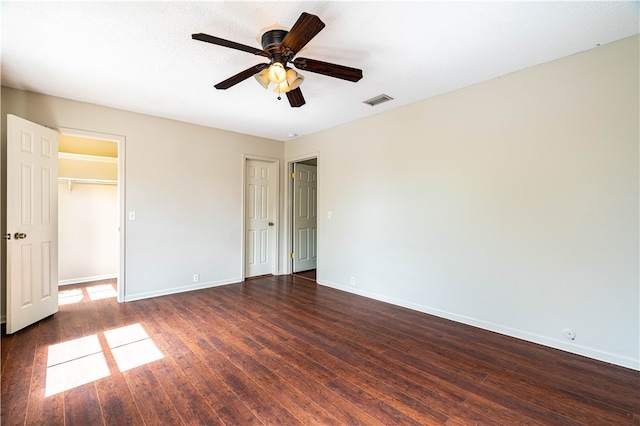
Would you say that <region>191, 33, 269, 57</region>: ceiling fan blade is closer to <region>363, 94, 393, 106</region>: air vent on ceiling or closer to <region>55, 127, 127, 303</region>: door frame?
<region>363, 94, 393, 106</region>: air vent on ceiling

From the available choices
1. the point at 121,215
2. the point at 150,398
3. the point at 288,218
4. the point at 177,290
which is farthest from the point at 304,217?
the point at 150,398

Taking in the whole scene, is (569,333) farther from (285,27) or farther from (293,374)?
(285,27)

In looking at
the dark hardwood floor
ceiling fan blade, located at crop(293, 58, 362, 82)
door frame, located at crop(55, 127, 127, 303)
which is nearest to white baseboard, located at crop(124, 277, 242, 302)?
door frame, located at crop(55, 127, 127, 303)

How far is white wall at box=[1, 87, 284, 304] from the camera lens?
3.54m

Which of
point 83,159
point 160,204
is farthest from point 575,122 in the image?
point 83,159

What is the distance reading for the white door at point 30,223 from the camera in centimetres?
280

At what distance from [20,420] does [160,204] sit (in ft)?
9.20

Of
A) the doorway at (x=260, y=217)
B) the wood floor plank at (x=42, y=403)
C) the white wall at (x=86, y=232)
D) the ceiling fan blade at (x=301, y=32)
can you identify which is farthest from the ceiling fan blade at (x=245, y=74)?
the white wall at (x=86, y=232)

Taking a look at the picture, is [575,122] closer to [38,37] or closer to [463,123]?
[463,123]

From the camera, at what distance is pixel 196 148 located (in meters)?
4.39

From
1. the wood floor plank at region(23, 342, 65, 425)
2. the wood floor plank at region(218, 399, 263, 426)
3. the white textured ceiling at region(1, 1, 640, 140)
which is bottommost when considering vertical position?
the wood floor plank at region(218, 399, 263, 426)

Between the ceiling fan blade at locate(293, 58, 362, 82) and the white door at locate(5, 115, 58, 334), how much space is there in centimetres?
295

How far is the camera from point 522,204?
106 inches

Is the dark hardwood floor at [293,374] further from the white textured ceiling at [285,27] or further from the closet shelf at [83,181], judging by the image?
the white textured ceiling at [285,27]
